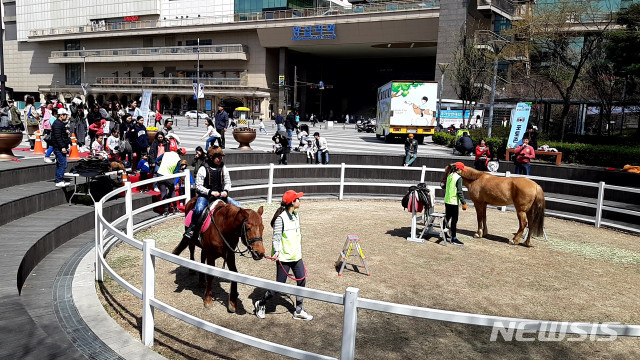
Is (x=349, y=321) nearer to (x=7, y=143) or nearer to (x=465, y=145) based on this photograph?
(x=7, y=143)

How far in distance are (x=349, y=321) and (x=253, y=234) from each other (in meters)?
2.32

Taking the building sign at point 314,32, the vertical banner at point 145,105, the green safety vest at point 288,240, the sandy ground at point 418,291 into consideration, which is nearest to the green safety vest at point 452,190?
the sandy ground at point 418,291

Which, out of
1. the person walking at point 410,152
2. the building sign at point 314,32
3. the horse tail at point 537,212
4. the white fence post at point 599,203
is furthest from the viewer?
the building sign at point 314,32

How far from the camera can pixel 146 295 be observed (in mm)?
5539

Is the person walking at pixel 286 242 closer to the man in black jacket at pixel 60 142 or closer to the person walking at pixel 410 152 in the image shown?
the man in black jacket at pixel 60 142

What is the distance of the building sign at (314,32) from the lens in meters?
62.3

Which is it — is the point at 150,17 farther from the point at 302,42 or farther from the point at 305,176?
the point at 305,176

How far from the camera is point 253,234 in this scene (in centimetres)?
602

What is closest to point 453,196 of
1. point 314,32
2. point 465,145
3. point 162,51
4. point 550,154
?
point 465,145

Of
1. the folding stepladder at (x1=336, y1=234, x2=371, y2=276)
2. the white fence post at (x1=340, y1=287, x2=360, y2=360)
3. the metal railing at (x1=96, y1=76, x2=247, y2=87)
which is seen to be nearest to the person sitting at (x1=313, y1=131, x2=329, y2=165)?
the folding stepladder at (x1=336, y1=234, x2=371, y2=276)

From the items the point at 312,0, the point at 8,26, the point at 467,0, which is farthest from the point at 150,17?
the point at 467,0

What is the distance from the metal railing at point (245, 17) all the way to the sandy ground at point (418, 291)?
1972 inches

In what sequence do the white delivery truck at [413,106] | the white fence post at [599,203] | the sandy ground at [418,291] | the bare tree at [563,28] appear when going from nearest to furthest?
the sandy ground at [418,291] < the white fence post at [599,203] < the bare tree at [563,28] < the white delivery truck at [413,106]

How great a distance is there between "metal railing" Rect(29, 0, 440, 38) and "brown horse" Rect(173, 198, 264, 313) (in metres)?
55.5
